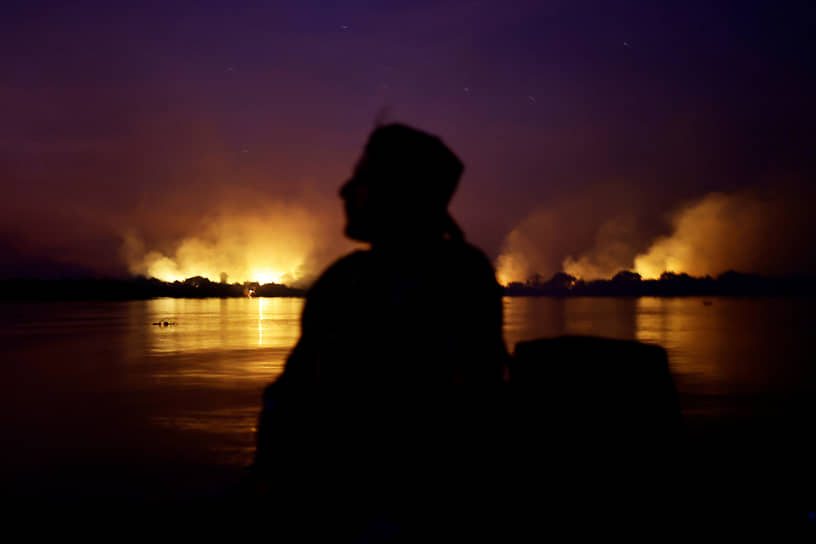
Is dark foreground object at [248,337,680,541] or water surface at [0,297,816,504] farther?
water surface at [0,297,816,504]

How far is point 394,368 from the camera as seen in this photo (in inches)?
109

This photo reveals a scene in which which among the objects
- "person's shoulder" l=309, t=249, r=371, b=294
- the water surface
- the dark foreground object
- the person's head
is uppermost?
the person's head

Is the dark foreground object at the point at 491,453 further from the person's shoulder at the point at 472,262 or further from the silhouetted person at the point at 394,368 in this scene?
the person's shoulder at the point at 472,262

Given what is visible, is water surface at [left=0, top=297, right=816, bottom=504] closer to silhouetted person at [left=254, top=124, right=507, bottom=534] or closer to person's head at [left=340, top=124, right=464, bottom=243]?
silhouetted person at [left=254, top=124, right=507, bottom=534]

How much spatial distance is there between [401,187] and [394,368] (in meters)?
0.91

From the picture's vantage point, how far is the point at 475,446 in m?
2.74

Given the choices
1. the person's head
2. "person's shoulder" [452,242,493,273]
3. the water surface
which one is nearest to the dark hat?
the person's head

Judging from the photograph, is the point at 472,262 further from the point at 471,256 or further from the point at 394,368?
the point at 394,368

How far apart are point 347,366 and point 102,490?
12941 millimetres

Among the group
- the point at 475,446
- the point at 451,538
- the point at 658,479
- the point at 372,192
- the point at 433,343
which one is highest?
the point at 372,192

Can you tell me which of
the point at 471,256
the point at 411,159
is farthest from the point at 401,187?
the point at 471,256

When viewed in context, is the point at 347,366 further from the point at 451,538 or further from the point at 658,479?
the point at 658,479

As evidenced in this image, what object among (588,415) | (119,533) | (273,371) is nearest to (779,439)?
(119,533)

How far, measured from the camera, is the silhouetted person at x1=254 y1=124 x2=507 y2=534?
2734mm
